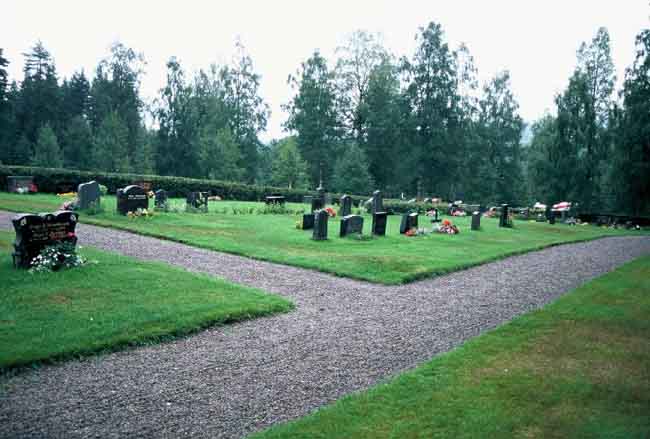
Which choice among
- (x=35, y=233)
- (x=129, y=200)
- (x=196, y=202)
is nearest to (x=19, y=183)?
(x=196, y=202)

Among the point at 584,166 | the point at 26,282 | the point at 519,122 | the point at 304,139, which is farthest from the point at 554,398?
the point at 519,122

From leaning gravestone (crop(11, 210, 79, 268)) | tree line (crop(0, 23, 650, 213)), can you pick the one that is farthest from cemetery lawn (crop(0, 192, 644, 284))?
tree line (crop(0, 23, 650, 213))

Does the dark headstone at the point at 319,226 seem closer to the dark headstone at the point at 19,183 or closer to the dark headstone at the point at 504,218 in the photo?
the dark headstone at the point at 504,218

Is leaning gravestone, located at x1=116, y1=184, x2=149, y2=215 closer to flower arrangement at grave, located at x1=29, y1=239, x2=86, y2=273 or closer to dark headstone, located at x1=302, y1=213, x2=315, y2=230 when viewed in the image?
dark headstone, located at x1=302, y1=213, x2=315, y2=230

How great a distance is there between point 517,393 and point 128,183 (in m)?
28.6

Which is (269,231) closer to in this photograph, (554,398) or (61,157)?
(554,398)

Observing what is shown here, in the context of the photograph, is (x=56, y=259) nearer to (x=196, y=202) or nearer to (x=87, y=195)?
(x=87, y=195)

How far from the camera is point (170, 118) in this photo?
189ft

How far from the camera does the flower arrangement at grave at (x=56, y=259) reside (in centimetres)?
901

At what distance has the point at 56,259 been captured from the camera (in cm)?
917

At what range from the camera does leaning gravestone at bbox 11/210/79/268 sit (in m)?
9.05

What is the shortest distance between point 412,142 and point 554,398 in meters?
48.5

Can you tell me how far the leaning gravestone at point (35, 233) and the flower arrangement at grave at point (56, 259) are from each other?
0.12 meters

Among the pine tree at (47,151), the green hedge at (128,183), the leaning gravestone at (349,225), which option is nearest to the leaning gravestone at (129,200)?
the leaning gravestone at (349,225)
